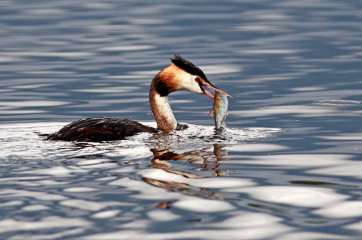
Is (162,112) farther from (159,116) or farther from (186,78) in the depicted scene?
(186,78)

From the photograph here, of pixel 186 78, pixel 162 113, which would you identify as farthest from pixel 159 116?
pixel 186 78

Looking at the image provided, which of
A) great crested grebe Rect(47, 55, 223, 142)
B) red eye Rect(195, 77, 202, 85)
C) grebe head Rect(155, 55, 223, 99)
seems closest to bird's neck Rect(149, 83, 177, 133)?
great crested grebe Rect(47, 55, 223, 142)

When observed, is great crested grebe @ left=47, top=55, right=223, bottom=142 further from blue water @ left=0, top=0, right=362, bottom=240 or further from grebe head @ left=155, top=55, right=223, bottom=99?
blue water @ left=0, top=0, right=362, bottom=240

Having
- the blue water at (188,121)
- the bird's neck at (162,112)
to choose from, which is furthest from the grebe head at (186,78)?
the blue water at (188,121)

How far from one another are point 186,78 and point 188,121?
134 cm

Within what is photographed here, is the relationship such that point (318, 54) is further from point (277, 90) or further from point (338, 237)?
point (338, 237)

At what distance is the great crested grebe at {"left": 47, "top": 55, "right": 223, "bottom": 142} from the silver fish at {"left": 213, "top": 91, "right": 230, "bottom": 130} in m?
0.08

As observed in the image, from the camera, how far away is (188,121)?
16.0 meters

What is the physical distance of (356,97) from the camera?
57.7ft

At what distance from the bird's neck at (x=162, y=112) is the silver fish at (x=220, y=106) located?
0.52 m

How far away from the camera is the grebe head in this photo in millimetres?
14680

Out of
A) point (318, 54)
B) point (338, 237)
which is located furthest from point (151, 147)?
point (318, 54)

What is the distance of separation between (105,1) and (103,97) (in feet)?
43.0

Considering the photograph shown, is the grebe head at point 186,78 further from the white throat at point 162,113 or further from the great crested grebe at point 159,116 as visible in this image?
the white throat at point 162,113
